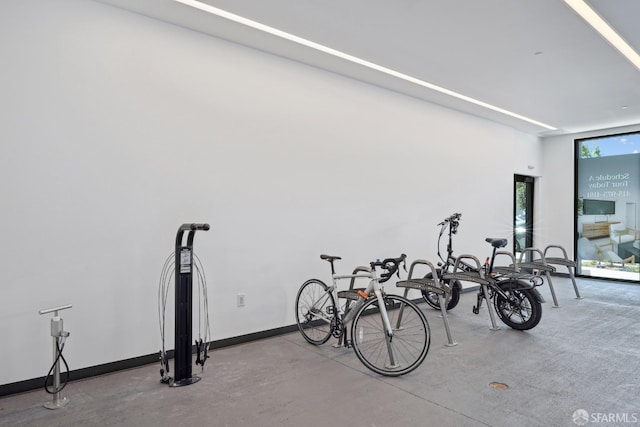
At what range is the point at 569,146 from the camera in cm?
776

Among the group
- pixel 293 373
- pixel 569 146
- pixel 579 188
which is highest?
pixel 569 146

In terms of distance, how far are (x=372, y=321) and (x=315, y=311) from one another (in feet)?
3.05

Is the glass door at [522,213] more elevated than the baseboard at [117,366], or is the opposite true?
the glass door at [522,213]

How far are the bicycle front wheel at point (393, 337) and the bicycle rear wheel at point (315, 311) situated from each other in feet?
1.10

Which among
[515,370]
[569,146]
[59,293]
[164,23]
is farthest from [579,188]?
[59,293]

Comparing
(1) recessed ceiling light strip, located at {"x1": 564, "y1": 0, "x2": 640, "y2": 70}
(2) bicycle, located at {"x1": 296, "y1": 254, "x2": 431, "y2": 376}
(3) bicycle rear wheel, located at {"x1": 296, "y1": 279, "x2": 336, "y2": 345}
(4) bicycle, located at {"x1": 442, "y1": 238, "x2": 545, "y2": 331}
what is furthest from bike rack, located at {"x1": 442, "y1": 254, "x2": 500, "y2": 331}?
(1) recessed ceiling light strip, located at {"x1": 564, "y1": 0, "x2": 640, "y2": 70}

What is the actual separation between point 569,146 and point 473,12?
5.99m

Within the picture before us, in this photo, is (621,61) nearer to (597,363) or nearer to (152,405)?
(597,363)

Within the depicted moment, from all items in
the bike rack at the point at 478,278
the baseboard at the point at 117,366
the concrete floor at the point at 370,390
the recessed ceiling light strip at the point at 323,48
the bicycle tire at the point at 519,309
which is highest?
the recessed ceiling light strip at the point at 323,48

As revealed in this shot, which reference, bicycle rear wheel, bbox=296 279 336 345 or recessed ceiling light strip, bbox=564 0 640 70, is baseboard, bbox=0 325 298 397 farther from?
recessed ceiling light strip, bbox=564 0 640 70

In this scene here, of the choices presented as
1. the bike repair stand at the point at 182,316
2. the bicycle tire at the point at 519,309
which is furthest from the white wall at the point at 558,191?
the bike repair stand at the point at 182,316

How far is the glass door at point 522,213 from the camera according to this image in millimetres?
7453

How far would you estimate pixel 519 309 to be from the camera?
421 centimetres

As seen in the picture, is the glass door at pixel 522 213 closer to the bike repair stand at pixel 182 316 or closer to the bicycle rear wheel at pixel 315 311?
the bicycle rear wheel at pixel 315 311
